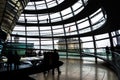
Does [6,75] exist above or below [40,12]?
below

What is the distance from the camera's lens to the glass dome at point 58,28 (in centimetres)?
2391

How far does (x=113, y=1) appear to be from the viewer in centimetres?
946

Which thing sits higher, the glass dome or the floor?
the glass dome

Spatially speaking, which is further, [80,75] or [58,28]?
[58,28]

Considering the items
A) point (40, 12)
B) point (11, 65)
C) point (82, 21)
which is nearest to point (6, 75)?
point (11, 65)

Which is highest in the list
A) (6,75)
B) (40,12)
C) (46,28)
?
(40,12)

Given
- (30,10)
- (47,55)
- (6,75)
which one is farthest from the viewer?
(30,10)

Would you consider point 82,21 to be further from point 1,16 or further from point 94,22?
point 1,16

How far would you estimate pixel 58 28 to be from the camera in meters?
30.4

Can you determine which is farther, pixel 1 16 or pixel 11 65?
pixel 1 16

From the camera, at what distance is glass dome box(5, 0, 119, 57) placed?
78.4 ft

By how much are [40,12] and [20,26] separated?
486 cm

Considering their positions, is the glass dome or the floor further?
the glass dome

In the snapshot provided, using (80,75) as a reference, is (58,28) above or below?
above
